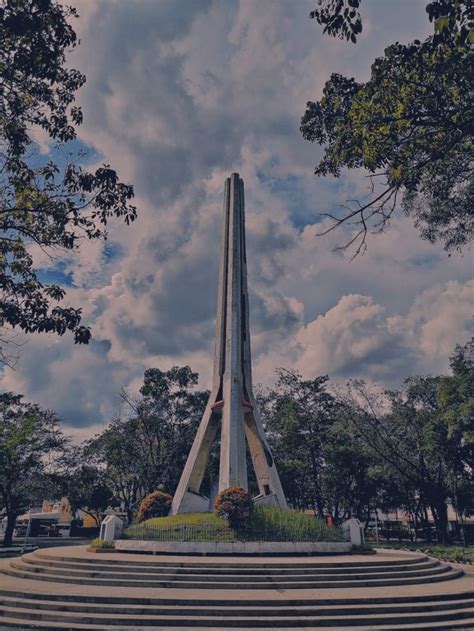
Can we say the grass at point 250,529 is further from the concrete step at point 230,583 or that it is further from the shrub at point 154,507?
the concrete step at point 230,583

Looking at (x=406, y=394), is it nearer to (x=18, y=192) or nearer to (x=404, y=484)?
(x=404, y=484)

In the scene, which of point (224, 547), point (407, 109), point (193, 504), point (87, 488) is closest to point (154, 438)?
point (87, 488)

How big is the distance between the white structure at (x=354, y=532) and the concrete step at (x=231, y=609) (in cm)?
738

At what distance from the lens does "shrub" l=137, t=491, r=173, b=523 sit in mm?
19500

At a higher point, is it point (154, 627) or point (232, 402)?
point (232, 402)

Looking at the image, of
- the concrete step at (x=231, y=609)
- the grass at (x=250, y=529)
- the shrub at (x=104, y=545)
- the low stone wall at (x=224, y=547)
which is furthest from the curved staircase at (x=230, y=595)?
the grass at (x=250, y=529)

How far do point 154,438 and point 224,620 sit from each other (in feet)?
98.4

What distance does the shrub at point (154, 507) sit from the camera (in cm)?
1950

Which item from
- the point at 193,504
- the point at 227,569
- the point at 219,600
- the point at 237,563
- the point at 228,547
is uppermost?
the point at 193,504

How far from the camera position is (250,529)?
15859 millimetres

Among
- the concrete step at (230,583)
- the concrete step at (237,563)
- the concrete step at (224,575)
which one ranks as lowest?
the concrete step at (230,583)

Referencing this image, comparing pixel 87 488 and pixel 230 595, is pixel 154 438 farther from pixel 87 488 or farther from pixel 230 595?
pixel 230 595

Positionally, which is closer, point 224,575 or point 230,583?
point 230,583

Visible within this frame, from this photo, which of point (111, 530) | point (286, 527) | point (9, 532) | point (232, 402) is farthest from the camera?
point (9, 532)
